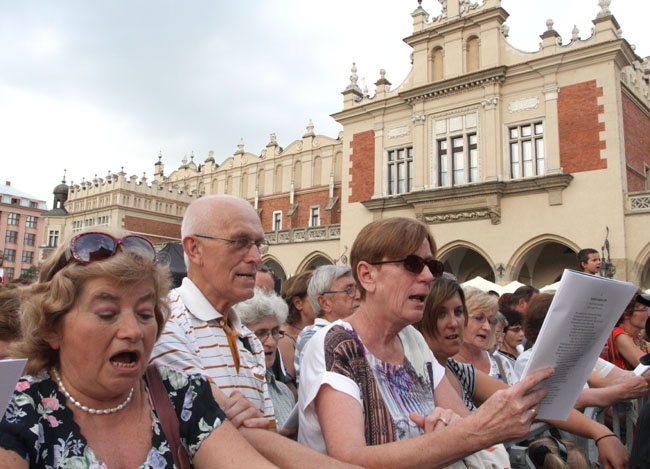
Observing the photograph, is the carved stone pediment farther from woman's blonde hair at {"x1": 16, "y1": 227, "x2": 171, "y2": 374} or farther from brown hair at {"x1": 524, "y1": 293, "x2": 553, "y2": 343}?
woman's blonde hair at {"x1": 16, "y1": 227, "x2": 171, "y2": 374}

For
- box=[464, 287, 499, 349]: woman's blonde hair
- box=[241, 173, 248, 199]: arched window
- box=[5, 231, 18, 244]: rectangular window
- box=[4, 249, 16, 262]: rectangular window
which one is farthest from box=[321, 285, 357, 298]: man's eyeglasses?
box=[5, 231, 18, 244]: rectangular window

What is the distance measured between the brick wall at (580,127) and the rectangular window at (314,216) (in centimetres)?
1312

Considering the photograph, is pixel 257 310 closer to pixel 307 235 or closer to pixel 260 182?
pixel 307 235

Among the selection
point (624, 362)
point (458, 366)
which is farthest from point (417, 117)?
point (458, 366)

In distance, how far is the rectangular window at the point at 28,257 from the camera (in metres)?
61.8

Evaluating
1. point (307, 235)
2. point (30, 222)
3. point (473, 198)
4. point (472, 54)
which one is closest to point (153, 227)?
point (307, 235)

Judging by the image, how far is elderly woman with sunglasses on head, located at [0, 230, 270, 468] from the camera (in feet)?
4.99

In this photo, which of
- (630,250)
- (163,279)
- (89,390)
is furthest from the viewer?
(630,250)

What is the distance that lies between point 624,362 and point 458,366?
2.32 m

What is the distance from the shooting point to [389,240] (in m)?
A: 2.22

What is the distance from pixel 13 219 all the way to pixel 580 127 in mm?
64330

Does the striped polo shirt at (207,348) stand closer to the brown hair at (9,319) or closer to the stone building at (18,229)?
the brown hair at (9,319)

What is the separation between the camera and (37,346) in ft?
5.26

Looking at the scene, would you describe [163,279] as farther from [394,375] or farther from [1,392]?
[394,375]
